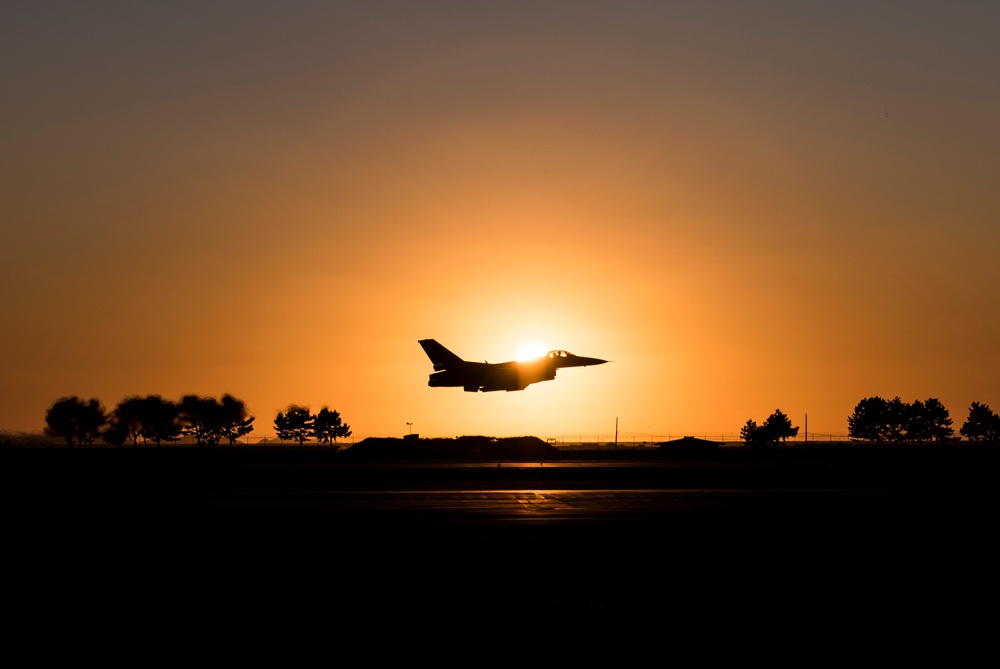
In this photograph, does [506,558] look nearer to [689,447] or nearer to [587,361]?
[587,361]

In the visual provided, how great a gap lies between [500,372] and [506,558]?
179 feet

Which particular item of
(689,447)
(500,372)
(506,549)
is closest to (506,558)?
(506,549)

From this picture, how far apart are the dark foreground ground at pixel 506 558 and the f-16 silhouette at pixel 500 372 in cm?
3047

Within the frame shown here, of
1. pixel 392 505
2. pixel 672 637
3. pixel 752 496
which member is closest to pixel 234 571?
pixel 672 637

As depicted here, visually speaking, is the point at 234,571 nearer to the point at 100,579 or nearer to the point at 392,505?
the point at 100,579

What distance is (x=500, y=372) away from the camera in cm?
7944

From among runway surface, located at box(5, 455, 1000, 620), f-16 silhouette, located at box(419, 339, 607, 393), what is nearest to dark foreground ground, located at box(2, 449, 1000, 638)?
runway surface, located at box(5, 455, 1000, 620)

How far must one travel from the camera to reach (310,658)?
14445 millimetres

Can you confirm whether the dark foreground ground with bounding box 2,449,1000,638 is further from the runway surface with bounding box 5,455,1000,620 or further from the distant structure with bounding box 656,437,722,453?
the distant structure with bounding box 656,437,722,453

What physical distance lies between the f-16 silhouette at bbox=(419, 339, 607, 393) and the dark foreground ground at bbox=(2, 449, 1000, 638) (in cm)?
3047

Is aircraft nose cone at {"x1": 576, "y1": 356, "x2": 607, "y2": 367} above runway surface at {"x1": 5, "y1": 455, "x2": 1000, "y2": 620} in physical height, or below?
above

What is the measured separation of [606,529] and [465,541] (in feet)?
18.9

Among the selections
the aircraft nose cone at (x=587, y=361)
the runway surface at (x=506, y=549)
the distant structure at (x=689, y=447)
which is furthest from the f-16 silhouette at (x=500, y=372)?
the distant structure at (x=689, y=447)

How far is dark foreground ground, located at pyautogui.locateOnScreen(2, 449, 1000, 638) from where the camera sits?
1806cm
